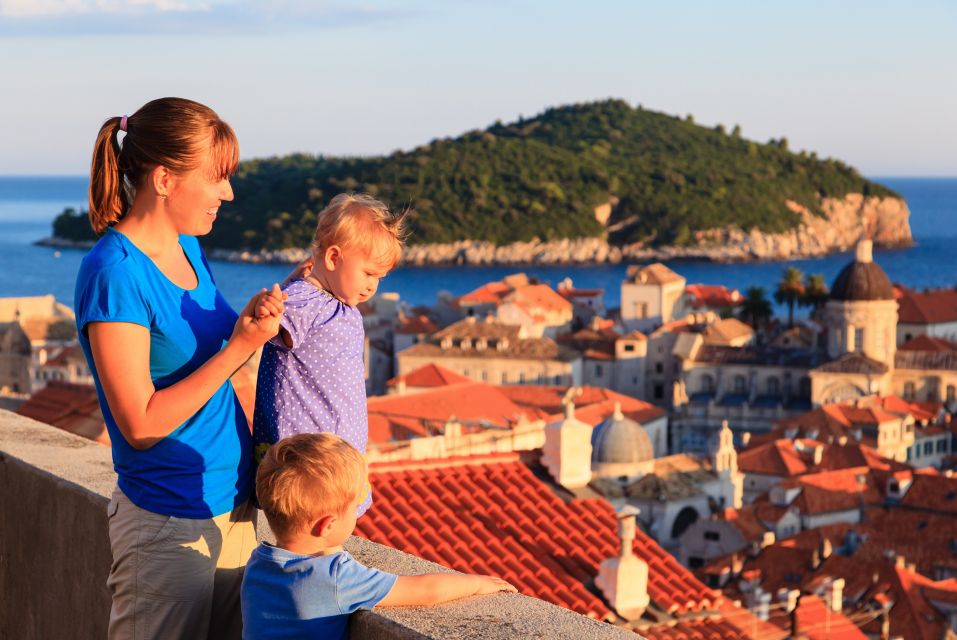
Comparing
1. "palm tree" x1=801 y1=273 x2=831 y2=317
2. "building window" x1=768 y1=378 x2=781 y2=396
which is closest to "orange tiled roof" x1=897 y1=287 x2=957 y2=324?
"palm tree" x1=801 y1=273 x2=831 y2=317

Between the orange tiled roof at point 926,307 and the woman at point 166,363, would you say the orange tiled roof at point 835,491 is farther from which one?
the woman at point 166,363

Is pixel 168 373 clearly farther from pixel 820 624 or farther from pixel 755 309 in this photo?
pixel 755 309

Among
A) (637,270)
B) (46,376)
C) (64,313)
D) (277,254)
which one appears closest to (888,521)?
(46,376)

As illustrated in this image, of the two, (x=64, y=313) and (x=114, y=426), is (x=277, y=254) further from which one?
(x=114, y=426)

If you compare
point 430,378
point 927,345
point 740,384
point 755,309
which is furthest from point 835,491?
point 755,309

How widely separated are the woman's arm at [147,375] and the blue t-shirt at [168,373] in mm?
39

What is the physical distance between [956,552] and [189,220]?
108 feet

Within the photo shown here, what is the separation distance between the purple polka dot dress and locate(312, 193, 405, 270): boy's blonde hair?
0.56ft

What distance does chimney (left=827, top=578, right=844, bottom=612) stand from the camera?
25.8m

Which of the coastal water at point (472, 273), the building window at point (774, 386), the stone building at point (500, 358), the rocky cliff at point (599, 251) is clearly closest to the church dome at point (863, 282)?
the building window at point (774, 386)

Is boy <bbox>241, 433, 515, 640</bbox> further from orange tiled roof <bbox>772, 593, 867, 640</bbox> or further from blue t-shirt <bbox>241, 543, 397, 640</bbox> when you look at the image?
orange tiled roof <bbox>772, 593, 867, 640</bbox>

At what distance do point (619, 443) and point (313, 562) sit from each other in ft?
103

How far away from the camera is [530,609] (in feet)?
10.9

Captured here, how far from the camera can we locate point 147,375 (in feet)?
11.0
